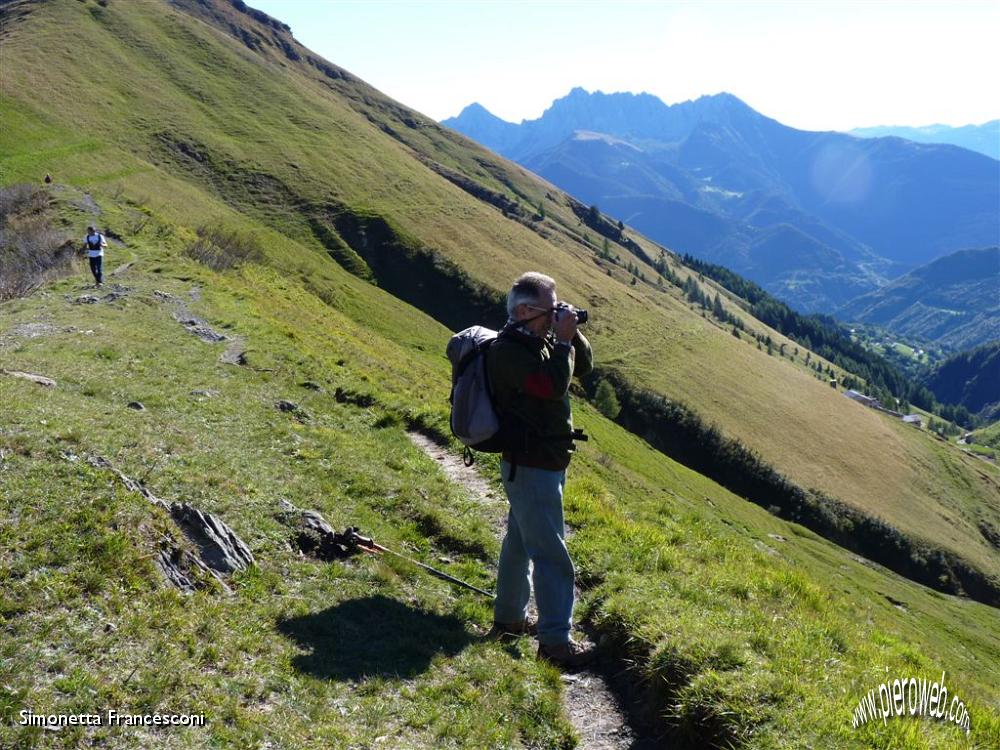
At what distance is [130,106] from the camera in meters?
111

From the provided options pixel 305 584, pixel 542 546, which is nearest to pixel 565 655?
pixel 542 546

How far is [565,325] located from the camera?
8.33 meters

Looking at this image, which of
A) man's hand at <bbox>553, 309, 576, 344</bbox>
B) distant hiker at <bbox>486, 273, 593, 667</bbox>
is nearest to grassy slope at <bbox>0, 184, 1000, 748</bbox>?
distant hiker at <bbox>486, 273, 593, 667</bbox>

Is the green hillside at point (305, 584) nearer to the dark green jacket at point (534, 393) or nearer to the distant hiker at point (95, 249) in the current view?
the distant hiker at point (95, 249)

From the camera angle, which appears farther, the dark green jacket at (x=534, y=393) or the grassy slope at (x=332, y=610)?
the dark green jacket at (x=534, y=393)

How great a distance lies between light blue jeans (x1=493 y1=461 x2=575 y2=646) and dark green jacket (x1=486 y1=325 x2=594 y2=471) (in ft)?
0.76

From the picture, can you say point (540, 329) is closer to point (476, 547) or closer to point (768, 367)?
point (476, 547)

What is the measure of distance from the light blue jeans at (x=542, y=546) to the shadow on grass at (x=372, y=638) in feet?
3.89

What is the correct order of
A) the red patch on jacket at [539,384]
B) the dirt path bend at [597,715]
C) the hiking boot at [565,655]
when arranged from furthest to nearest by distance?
the hiking boot at [565,655]
the red patch on jacket at [539,384]
the dirt path bend at [597,715]

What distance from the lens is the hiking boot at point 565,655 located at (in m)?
8.91

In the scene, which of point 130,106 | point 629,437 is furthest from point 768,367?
point 130,106

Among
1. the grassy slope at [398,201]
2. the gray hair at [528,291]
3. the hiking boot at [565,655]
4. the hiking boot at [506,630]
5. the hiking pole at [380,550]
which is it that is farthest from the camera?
the grassy slope at [398,201]

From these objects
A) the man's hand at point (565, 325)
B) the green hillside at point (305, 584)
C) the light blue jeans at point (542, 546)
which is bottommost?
the green hillside at point (305, 584)

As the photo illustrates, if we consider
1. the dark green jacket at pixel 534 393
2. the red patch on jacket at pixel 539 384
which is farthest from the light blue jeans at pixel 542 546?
the red patch on jacket at pixel 539 384
